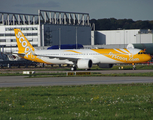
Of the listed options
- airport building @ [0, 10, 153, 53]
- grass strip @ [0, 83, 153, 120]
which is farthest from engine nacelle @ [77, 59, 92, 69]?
airport building @ [0, 10, 153, 53]

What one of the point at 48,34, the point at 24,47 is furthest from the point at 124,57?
the point at 48,34

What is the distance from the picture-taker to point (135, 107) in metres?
13.8

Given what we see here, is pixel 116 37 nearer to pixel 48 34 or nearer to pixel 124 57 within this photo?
pixel 48 34

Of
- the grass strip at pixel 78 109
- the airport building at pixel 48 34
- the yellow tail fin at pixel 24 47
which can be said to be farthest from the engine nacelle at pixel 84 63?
the airport building at pixel 48 34

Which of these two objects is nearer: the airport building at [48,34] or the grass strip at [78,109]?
the grass strip at [78,109]

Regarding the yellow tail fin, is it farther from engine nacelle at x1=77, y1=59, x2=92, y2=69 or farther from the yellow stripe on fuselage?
the yellow stripe on fuselage

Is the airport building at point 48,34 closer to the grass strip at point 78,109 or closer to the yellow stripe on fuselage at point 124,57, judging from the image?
the yellow stripe on fuselage at point 124,57

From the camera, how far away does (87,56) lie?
5259 cm

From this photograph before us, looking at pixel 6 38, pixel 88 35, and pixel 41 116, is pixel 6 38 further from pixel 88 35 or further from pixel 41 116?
pixel 41 116

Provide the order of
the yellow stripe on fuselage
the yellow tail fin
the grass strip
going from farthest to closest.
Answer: the yellow tail fin < the yellow stripe on fuselage < the grass strip

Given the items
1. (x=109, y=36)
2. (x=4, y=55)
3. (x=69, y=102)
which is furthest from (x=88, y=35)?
(x=69, y=102)

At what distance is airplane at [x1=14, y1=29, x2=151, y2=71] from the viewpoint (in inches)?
1986

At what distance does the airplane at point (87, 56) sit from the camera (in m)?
50.4

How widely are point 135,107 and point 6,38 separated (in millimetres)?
120287
